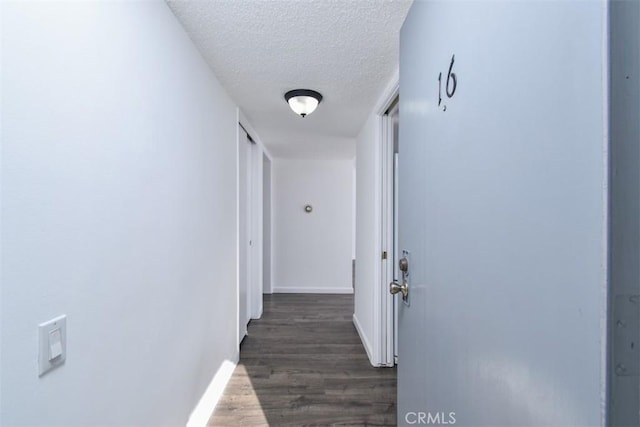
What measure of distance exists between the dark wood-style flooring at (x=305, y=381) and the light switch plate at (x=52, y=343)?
1.35 metres

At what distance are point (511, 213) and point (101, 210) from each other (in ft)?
3.65

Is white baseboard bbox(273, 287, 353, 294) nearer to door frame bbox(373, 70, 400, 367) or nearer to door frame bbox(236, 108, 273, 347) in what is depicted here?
door frame bbox(236, 108, 273, 347)

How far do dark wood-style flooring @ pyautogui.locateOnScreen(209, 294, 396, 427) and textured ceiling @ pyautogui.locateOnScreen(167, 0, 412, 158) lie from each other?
2.16m

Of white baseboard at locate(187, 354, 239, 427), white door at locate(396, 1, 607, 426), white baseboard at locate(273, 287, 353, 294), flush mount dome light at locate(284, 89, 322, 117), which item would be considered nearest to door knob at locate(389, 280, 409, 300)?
white door at locate(396, 1, 607, 426)

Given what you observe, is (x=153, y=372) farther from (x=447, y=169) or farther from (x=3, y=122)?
(x=447, y=169)

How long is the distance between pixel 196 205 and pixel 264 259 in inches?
117

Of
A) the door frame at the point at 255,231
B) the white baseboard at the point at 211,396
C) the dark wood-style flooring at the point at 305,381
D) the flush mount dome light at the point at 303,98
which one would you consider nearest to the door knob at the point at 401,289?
the dark wood-style flooring at the point at 305,381

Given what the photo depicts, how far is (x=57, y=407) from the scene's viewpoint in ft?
2.51

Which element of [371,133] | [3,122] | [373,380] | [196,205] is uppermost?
[371,133]

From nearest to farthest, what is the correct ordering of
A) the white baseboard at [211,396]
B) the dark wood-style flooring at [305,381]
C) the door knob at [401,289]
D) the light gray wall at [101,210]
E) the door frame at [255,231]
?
the light gray wall at [101,210], the door knob at [401,289], the white baseboard at [211,396], the dark wood-style flooring at [305,381], the door frame at [255,231]

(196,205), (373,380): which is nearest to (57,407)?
(196,205)

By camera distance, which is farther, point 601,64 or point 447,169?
point 447,169

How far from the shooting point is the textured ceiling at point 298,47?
4.18 ft

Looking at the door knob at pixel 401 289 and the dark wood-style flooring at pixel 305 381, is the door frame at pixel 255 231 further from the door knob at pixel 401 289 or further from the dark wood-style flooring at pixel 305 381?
the door knob at pixel 401 289
